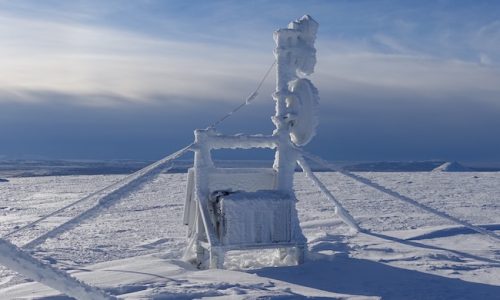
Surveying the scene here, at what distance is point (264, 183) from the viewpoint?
999cm

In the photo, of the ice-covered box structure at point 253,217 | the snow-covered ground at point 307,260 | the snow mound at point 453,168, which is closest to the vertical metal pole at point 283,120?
the ice-covered box structure at point 253,217

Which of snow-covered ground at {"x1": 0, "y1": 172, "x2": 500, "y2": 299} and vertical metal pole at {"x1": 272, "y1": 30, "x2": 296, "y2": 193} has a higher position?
vertical metal pole at {"x1": 272, "y1": 30, "x2": 296, "y2": 193}

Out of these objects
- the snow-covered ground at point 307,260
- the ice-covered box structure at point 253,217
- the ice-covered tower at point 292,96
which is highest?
the ice-covered tower at point 292,96

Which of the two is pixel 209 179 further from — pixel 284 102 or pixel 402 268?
pixel 402 268

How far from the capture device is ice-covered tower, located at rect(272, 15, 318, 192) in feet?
32.0

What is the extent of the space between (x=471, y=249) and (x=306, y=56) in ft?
14.9

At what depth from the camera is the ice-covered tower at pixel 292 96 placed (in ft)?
32.0

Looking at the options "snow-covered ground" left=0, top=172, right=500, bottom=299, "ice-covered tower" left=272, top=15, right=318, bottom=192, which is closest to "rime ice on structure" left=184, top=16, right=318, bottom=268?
"ice-covered tower" left=272, top=15, right=318, bottom=192

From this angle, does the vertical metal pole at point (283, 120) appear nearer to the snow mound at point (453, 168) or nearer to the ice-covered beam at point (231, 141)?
the ice-covered beam at point (231, 141)

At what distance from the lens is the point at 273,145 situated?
32.4 feet

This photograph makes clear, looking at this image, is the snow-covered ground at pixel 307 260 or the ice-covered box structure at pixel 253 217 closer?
the snow-covered ground at pixel 307 260

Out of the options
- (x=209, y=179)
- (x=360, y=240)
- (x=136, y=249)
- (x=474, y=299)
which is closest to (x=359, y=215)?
(x=360, y=240)

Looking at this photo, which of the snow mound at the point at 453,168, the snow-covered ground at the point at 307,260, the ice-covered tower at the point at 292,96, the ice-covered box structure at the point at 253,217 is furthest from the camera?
the snow mound at the point at 453,168

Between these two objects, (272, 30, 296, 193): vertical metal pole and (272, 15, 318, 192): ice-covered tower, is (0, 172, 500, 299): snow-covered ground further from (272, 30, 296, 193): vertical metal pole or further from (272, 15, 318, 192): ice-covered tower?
(272, 15, 318, 192): ice-covered tower
